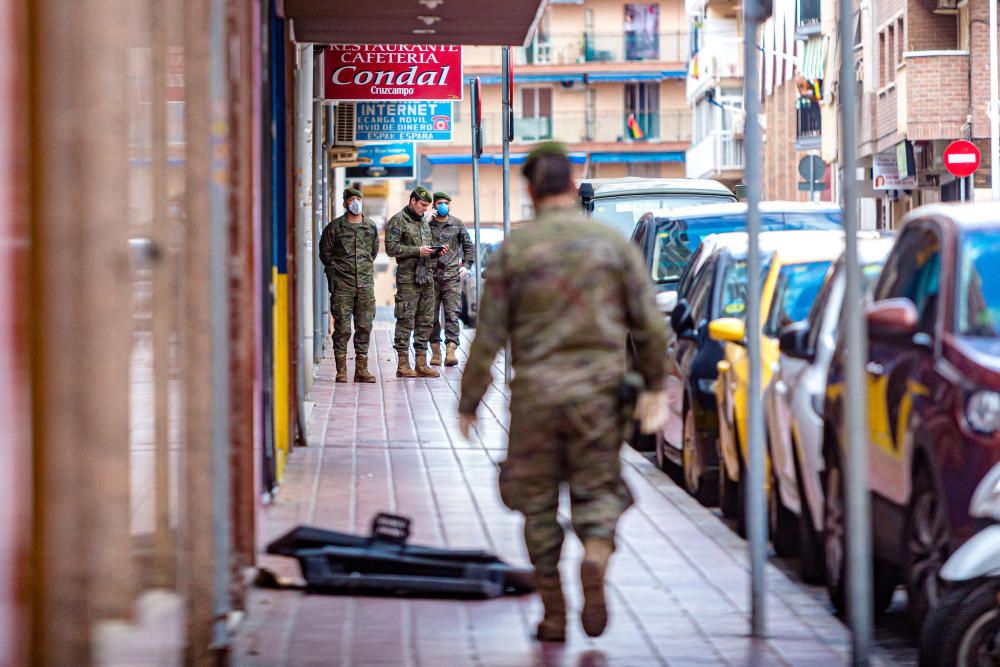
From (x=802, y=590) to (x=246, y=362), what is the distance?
290 cm

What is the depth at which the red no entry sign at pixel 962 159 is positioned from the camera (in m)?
39.4

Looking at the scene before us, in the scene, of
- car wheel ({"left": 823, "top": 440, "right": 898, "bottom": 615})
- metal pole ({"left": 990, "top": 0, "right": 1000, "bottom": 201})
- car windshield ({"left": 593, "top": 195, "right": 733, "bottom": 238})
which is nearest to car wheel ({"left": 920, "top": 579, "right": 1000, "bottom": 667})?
car wheel ({"left": 823, "top": 440, "right": 898, "bottom": 615})

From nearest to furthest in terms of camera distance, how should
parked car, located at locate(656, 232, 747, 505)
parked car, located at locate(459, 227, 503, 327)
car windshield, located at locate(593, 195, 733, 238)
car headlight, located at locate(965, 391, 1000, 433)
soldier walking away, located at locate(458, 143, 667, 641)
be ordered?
1. car headlight, located at locate(965, 391, 1000, 433)
2. soldier walking away, located at locate(458, 143, 667, 641)
3. parked car, located at locate(656, 232, 747, 505)
4. car windshield, located at locate(593, 195, 733, 238)
5. parked car, located at locate(459, 227, 503, 327)

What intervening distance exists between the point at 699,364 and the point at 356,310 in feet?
29.9

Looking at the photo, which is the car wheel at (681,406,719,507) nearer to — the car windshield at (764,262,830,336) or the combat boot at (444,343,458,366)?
the car windshield at (764,262,830,336)

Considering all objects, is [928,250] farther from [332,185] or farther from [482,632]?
[332,185]

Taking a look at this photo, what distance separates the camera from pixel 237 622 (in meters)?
7.69

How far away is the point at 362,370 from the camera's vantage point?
2200 cm

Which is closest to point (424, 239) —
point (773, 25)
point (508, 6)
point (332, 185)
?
point (508, 6)

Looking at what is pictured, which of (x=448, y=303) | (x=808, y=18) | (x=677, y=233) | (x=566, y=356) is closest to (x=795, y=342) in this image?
(x=566, y=356)

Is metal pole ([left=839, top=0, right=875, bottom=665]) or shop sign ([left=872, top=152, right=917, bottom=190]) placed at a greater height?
shop sign ([left=872, top=152, right=917, bottom=190])

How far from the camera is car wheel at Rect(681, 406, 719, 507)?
1268cm

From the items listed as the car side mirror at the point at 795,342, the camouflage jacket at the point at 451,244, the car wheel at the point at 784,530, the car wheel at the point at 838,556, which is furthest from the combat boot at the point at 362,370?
the car wheel at the point at 838,556

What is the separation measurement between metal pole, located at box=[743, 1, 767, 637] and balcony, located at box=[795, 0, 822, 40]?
50.8 m
